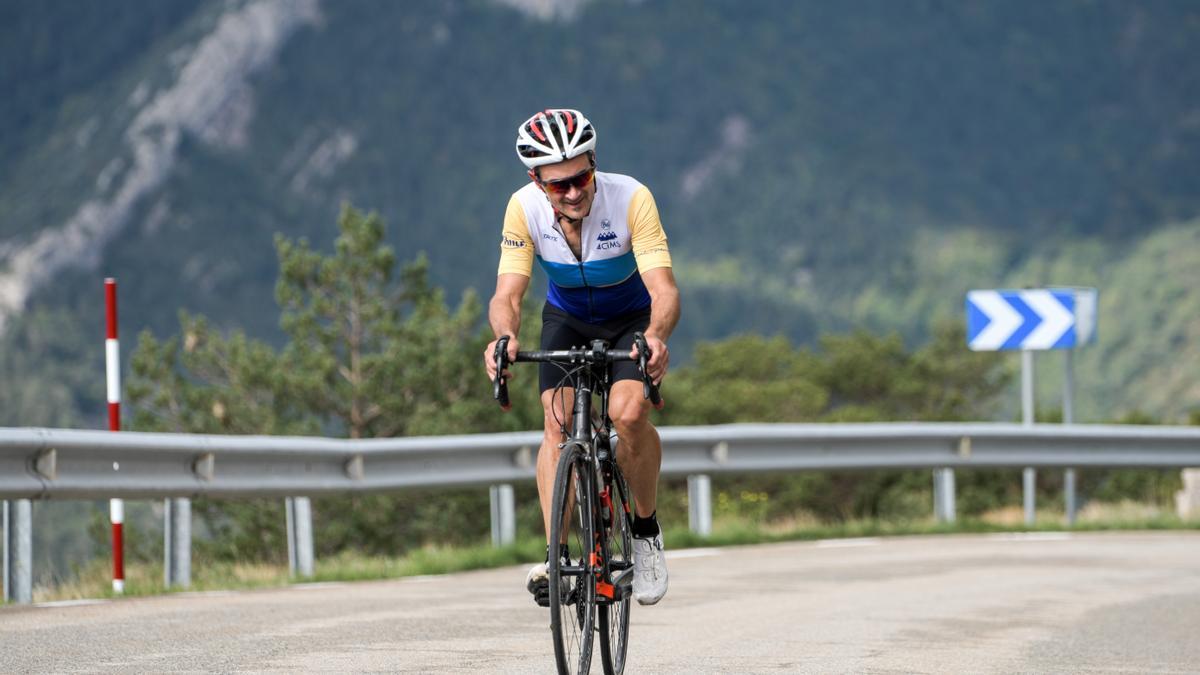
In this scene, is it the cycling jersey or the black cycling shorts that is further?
the black cycling shorts

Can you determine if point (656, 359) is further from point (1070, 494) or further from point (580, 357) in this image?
point (1070, 494)

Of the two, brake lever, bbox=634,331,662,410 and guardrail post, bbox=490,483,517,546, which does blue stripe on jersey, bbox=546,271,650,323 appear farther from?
guardrail post, bbox=490,483,517,546

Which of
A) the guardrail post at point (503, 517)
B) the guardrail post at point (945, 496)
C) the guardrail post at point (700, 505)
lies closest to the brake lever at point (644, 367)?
the guardrail post at point (503, 517)

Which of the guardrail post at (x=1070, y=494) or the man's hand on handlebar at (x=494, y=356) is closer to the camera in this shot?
the man's hand on handlebar at (x=494, y=356)

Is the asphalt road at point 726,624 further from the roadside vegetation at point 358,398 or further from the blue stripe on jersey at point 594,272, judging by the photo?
the roadside vegetation at point 358,398

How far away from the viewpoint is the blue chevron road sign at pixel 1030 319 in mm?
17438

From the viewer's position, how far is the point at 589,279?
670 centimetres

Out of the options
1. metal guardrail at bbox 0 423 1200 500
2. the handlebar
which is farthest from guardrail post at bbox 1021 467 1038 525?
the handlebar

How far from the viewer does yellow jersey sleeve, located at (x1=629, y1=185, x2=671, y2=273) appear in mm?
6590

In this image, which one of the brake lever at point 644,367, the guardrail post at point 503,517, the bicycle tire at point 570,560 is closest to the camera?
the bicycle tire at point 570,560

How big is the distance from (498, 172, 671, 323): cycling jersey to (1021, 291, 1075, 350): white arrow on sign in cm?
1130

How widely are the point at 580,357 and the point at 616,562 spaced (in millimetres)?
763

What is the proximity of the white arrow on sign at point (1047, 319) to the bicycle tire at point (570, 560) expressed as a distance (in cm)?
1188

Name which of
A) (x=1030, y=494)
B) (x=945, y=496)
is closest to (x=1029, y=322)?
(x=1030, y=494)
